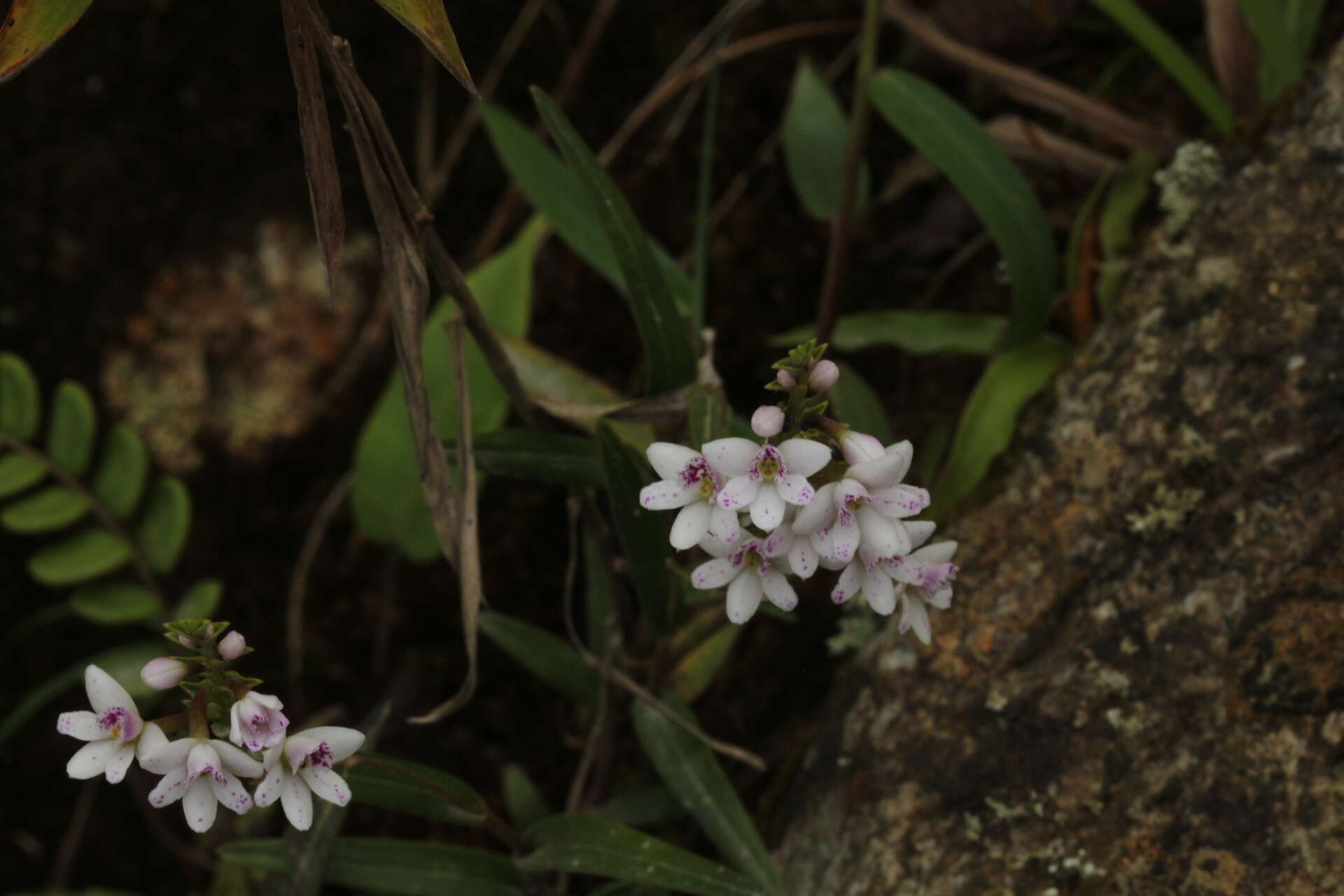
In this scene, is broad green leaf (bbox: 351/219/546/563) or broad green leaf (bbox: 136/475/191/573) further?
broad green leaf (bbox: 136/475/191/573)

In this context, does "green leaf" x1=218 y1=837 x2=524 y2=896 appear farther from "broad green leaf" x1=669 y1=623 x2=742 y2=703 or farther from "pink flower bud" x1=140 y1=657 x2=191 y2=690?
"pink flower bud" x1=140 y1=657 x2=191 y2=690

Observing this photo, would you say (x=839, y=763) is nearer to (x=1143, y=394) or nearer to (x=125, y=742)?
(x=1143, y=394)

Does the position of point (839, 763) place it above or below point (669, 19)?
below

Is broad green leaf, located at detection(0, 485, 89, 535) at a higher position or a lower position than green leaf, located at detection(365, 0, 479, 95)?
lower

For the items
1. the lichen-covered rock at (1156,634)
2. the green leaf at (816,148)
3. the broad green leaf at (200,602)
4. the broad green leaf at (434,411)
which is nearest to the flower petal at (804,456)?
the lichen-covered rock at (1156,634)

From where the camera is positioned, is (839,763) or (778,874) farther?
(839,763)

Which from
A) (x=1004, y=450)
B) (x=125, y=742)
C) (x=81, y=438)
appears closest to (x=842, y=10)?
(x=1004, y=450)

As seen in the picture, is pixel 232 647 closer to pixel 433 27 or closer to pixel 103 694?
pixel 103 694

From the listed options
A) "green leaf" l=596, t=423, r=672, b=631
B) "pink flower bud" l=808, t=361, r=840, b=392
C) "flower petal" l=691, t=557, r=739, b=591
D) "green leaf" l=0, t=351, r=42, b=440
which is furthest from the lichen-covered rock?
"green leaf" l=0, t=351, r=42, b=440
